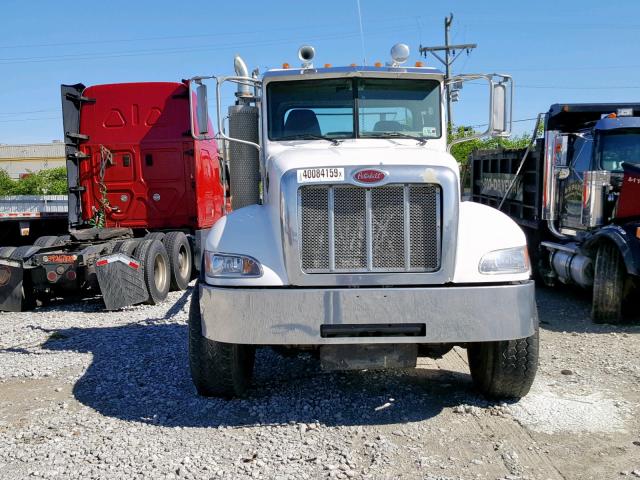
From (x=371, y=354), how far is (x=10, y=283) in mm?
5972

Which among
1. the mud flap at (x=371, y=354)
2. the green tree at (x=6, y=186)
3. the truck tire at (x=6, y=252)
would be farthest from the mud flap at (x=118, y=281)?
the green tree at (x=6, y=186)

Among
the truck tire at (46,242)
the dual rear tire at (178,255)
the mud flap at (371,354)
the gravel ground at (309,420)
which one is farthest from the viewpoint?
the dual rear tire at (178,255)

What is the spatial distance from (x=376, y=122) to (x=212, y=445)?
2904 millimetres

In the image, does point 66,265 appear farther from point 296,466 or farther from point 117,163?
point 296,466

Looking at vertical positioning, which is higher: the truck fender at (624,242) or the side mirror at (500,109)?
the side mirror at (500,109)

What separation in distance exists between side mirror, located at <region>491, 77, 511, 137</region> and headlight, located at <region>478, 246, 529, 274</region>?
1500mm

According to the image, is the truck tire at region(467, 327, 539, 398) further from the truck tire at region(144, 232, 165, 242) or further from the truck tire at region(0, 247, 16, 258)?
the truck tire at region(0, 247, 16, 258)

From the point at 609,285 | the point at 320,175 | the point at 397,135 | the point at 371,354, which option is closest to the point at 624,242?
the point at 609,285

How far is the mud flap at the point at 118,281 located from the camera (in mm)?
8070

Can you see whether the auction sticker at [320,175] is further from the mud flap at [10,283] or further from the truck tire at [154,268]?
the mud flap at [10,283]

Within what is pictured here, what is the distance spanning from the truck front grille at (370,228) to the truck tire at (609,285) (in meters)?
4.14

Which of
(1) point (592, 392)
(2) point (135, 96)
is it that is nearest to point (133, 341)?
(1) point (592, 392)

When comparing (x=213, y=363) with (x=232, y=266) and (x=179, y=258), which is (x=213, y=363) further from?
(x=179, y=258)

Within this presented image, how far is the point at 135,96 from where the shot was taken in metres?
10.3
